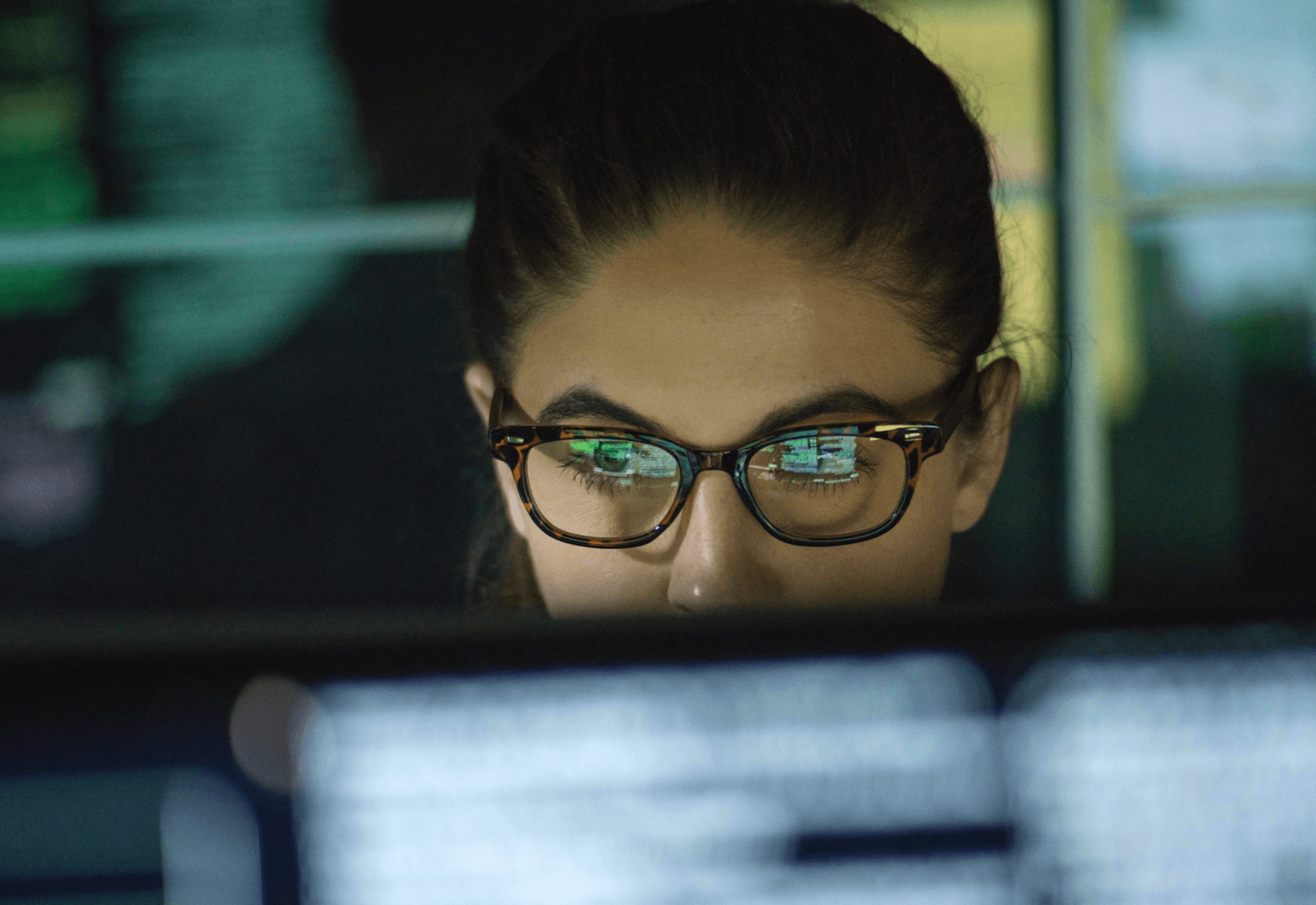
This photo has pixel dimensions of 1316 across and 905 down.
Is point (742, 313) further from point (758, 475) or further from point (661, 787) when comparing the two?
point (661, 787)

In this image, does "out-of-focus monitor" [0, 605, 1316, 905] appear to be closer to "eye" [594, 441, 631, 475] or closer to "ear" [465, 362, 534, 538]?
"eye" [594, 441, 631, 475]

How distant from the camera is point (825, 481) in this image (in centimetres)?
71

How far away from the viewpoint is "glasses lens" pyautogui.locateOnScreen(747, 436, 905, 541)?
70 cm

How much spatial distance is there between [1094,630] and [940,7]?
6.76 feet

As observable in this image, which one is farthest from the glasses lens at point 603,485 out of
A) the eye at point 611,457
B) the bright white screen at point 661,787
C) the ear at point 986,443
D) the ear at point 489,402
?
the bright white screen at point 661,787

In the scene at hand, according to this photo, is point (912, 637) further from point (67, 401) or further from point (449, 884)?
point (67, 401)

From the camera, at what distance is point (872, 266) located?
0.78 meters

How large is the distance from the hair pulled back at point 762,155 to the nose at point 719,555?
0.24m

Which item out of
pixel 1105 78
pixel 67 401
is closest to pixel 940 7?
pixel 1105 78

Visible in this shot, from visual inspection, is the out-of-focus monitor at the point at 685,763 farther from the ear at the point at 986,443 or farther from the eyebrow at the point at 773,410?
the ear at the point at 986,443

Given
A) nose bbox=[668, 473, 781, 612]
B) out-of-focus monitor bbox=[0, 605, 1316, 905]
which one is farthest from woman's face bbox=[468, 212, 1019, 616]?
out-of-focus monitor bbox=[0, 605, 1316, 905]

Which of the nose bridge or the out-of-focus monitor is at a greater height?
the out-of-focus monitor

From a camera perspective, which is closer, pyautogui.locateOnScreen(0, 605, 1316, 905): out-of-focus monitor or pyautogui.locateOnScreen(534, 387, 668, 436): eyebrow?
pyautogui.locateOnScreen(0, 605, 1316, 905): out-of-focus monitor

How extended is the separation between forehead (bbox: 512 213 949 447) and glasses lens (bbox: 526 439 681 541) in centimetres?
4
